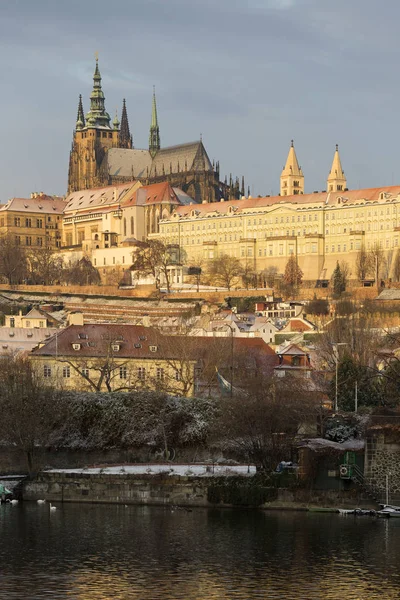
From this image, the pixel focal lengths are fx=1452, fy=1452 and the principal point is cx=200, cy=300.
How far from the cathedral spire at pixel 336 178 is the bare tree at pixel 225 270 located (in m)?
16.2

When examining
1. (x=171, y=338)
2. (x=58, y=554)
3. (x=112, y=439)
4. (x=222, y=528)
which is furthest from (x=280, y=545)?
(x=171, y=338)

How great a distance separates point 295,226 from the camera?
539 feet

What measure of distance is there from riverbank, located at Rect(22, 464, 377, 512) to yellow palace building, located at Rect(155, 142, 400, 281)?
103887 millimetres

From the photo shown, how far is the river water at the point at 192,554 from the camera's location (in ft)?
112

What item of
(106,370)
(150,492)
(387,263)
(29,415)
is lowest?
(150,492)

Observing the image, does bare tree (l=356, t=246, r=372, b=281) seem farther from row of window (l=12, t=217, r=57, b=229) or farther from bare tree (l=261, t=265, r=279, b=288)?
row of window (l=12, t=217, r=57, b=229)

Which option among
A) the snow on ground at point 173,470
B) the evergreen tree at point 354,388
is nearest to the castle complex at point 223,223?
the evergreen tree at point 354,388

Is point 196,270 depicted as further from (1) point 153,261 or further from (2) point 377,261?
(2) point 377,261

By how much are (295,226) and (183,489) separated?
392 feet

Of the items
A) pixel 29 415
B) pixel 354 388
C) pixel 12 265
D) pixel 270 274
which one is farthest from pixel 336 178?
pixel 29 415

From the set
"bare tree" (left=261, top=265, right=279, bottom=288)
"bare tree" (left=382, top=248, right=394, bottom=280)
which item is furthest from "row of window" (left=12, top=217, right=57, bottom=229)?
"bare tree" (left=382, top=248, right=394, bottom=280)

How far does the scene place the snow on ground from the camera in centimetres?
4703

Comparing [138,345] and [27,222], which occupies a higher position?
[27,222]

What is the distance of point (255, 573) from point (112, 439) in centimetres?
1618
